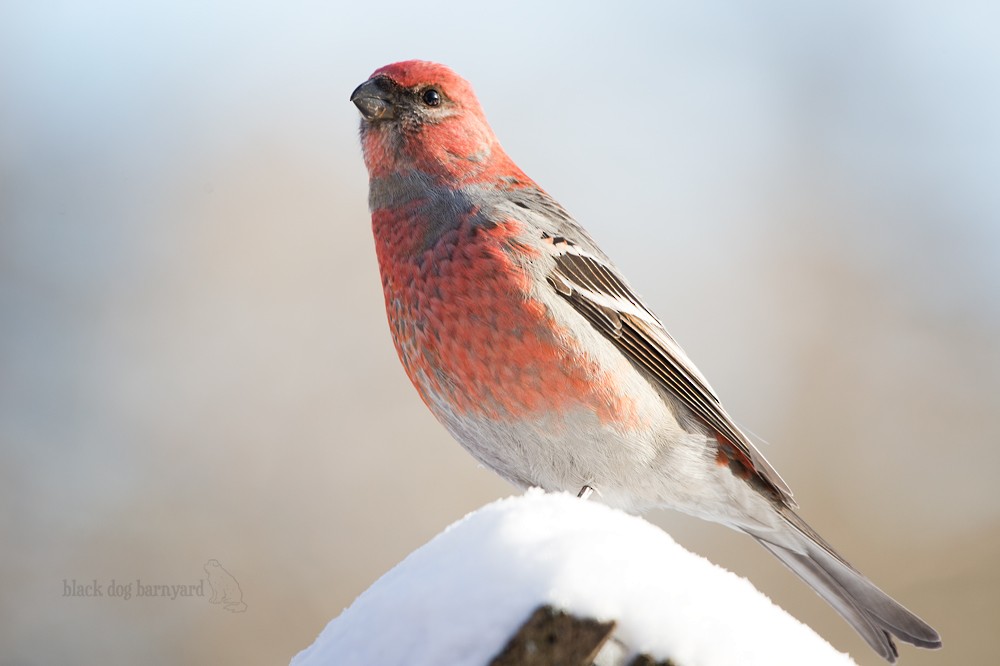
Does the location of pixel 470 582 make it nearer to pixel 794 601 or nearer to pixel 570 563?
pixel 570 563

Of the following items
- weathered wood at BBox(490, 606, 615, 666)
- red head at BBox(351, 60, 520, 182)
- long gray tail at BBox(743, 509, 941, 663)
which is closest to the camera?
weathered wood at BBox(490, 606, 615, 666)

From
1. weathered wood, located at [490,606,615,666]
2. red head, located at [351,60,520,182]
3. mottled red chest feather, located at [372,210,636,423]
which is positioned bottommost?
weathered wood, located at [490,606,615,666]

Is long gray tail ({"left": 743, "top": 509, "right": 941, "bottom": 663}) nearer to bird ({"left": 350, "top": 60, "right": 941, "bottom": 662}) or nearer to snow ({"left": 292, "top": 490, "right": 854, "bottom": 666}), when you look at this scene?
bird ({"left": 350, "top": 60, "right": 941, "bottom": 662})

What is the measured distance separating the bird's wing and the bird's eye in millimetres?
681

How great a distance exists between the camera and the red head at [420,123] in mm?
3221

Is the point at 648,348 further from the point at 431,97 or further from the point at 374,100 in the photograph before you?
the point at 374,100

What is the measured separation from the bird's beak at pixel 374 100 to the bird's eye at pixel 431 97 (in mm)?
131

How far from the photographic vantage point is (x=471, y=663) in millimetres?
1413

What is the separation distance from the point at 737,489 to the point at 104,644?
4.53 m

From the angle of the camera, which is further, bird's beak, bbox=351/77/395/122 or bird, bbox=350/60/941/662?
bird's beak, bbox=351/77/395/122

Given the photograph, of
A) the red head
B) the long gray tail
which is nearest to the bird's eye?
the red head

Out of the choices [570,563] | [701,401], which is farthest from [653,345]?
[570,563]

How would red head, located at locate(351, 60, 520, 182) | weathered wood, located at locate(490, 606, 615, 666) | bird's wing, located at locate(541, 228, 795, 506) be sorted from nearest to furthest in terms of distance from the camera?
1. weathered wood, located at locate(490, 606, 615, 666)
2. bird's wing, located at locate(541, 228, 795, 506)
3. red head, located at locate(351, 60, 520, 182)

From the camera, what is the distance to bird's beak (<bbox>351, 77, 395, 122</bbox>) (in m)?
3.25
